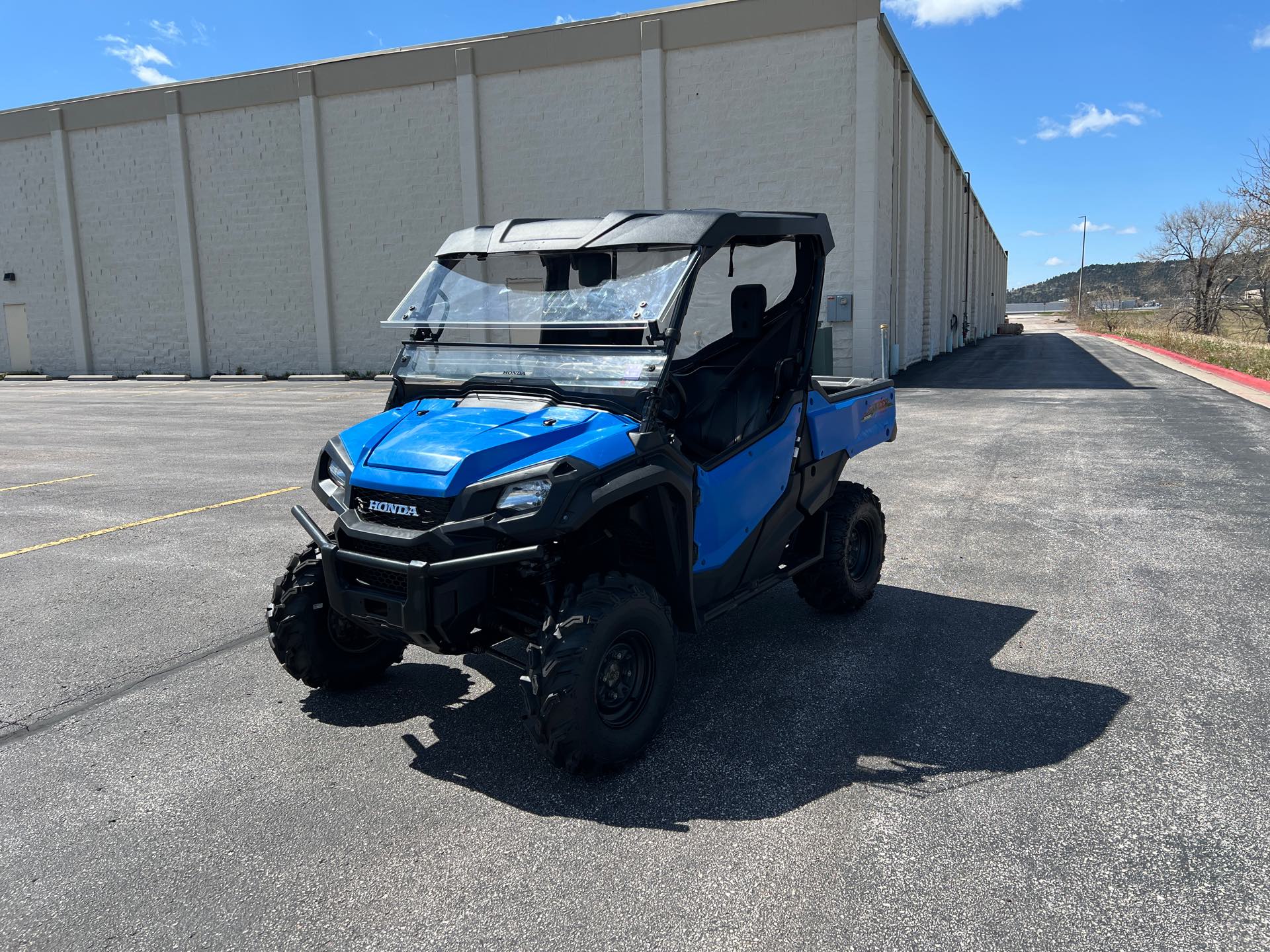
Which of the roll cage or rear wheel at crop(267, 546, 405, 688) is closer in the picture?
the roll cage

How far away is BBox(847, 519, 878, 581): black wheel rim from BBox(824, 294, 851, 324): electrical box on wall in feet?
56.6

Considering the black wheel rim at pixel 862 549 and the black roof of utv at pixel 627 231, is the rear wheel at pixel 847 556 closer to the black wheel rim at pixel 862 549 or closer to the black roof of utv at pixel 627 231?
the black wheel rim at pixel 862 549

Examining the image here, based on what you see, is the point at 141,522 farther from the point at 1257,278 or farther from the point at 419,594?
the point at 1257,278

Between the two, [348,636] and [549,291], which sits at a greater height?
[549,291]

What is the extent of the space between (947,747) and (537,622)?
5.68 feet

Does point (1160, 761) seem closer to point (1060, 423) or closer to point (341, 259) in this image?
point (1060, 423)

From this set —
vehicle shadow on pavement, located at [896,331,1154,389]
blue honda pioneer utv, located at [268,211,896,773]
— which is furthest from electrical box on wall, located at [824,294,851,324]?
blue honda pioneer utv, located at [268,211,896,773]

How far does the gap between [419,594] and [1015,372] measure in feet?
84.3

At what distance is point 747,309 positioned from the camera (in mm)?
4867

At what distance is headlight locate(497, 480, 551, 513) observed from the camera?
343cm

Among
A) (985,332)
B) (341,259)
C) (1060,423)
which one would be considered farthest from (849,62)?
(985,332)

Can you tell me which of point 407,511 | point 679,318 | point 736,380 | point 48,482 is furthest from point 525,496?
point 48,482

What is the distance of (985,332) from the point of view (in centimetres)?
6372

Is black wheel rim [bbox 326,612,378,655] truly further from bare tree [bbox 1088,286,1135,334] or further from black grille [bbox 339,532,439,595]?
bare tree [bbox 1088,286,1135,334]
